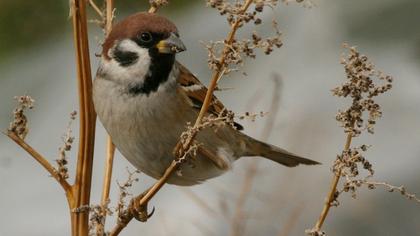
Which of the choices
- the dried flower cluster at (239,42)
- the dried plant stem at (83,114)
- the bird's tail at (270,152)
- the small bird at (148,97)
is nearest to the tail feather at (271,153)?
the bird's tail at (270,152)

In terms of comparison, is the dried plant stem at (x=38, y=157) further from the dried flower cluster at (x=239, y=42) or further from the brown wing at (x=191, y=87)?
the brown wing at (x=191, y=87)

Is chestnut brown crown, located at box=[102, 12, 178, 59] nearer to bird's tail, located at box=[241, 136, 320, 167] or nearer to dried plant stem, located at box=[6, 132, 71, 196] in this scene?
dried plant stem, located at box=[6, 132, 71, 196]

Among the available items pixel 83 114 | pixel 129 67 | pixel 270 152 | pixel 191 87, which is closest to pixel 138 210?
pixel 83 114

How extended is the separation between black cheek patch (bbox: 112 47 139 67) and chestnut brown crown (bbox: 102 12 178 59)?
48mm

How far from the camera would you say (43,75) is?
5.15 m

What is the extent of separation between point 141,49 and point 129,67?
0.28ft

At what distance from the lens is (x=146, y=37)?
2.32 meters

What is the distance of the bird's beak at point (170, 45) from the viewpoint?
7.25 feet

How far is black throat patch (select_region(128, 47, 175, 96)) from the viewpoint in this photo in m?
2.41

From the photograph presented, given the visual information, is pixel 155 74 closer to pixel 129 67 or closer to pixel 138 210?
pixel 129 67

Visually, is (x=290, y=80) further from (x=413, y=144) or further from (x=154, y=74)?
(x=154, y=74)

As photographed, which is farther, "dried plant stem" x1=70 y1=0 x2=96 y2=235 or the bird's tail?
A: the bird's tail

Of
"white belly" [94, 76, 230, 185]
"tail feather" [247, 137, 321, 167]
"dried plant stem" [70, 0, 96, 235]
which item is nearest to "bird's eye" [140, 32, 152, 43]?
"white belly" [94, 76, 230, 185]

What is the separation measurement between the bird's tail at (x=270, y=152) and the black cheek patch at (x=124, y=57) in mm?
816
